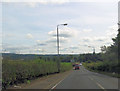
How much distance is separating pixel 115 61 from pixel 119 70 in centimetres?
189

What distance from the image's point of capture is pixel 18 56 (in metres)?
19.4

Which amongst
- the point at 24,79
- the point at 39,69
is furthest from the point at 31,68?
the point at 39,69

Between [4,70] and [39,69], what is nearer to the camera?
[4,70]

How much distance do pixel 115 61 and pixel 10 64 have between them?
27.9 meters

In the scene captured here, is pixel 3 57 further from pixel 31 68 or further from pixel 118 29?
pixel 118 29

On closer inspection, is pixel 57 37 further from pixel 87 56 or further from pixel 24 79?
pixel 87 56

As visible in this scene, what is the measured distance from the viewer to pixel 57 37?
38406mm

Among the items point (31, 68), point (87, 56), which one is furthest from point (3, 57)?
point (87, 56)

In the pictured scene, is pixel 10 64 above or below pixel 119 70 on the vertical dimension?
above

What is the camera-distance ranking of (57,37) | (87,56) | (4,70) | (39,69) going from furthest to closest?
(87,56) < (57,37) < (39,69) < (4,70)

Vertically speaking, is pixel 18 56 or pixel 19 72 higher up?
pixel 18 56

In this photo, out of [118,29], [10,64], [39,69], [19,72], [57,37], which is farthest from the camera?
Result: [118,29]

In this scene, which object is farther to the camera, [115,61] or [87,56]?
[87,56]

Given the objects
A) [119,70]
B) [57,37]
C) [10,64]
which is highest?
[57,37]
